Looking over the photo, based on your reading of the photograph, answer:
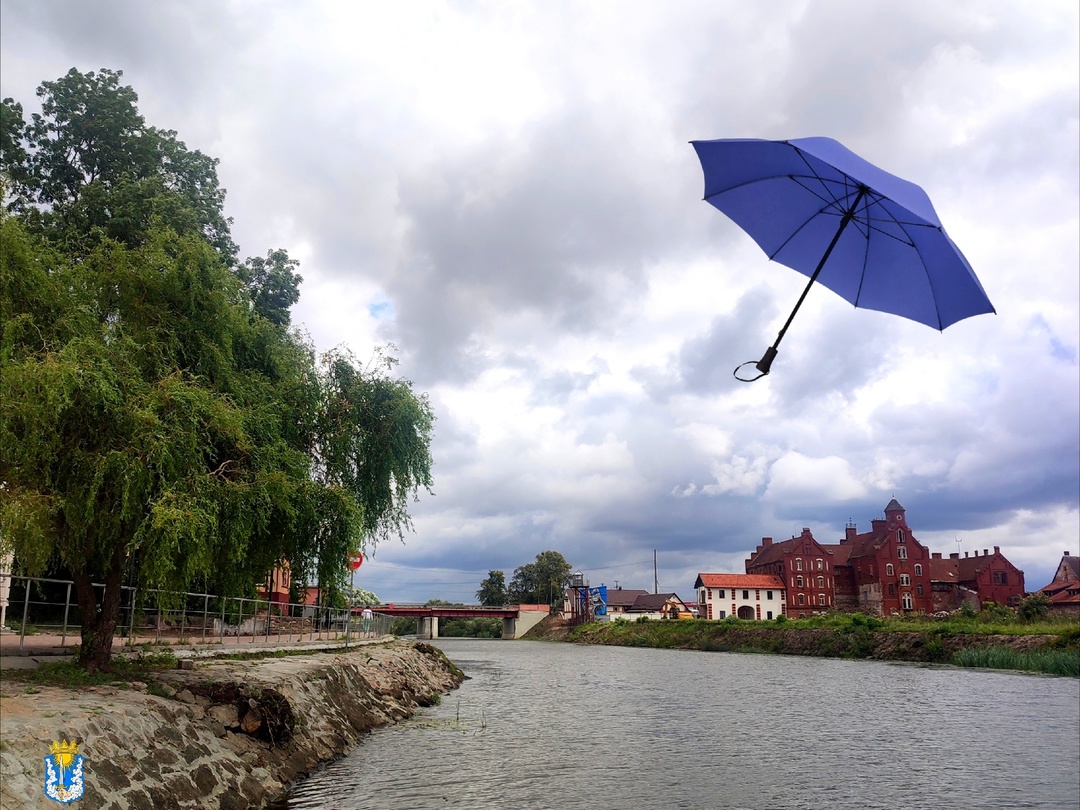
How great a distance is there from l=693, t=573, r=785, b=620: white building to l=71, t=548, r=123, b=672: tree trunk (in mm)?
115786

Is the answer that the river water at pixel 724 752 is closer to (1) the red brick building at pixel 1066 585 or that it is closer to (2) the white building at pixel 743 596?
(1) the red brick building at pixel 1066 585

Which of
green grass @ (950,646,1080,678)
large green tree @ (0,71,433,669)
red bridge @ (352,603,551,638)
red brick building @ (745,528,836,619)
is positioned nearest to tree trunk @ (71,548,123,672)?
large green tree @ (0,71,433,669)

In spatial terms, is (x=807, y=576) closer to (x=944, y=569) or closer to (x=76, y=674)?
(x=944, y=569)

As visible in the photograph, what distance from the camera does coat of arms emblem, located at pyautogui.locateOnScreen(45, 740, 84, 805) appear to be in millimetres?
8930

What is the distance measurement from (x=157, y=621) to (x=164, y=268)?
40.0ft

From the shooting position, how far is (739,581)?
405 feet

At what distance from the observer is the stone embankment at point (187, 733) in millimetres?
9500

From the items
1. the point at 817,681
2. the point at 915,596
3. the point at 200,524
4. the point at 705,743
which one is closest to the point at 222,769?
the point at 200,524

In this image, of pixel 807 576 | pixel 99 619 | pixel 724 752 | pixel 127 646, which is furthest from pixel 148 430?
pixel 807 576

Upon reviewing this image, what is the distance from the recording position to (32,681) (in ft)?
40.3

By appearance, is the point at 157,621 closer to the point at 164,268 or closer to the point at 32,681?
the point at 32,681

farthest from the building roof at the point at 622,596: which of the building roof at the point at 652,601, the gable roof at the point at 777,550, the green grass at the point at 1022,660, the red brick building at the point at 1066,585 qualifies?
the green grass at the point at 1022,660

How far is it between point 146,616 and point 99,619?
9171mm

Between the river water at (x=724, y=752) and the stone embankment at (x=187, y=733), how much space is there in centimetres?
86
